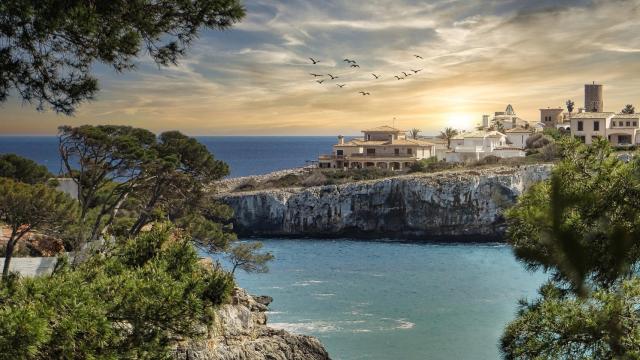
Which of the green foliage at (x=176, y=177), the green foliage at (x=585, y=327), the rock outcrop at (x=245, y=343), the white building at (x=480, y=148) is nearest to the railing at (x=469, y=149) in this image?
the white building at (x=480, y=148)

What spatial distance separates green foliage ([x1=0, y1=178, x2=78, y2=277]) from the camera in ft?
60.3

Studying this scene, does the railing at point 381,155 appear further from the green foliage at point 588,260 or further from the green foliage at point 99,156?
the green foliage at point 588,260

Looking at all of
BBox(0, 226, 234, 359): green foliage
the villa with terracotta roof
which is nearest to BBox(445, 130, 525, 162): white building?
the villa with terracotta roof

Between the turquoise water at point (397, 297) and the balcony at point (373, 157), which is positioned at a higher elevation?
the balcony at point (373, 157)

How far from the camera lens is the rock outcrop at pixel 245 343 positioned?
651 inches

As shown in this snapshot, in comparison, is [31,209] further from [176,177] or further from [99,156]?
[176,177]

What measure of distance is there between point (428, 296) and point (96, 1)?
27390mm

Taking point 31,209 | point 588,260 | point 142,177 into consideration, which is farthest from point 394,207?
point 588,260

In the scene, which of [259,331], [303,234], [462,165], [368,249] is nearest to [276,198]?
[303,234]

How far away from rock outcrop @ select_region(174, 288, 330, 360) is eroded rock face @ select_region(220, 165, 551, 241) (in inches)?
1464

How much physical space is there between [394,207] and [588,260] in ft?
170

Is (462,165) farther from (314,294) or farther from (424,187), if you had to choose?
(314,294)

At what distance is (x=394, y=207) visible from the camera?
193 ft

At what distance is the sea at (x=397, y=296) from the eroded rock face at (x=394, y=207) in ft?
18.2
